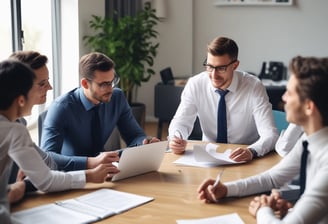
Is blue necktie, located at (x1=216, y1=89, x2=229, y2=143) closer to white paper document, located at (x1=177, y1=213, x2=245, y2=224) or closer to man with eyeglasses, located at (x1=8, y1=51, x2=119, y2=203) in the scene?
man with eyeglasses, located at (x1=8, y1=51, x2=119, y2=203)

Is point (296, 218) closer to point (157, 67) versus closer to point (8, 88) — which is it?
point (8, 88)

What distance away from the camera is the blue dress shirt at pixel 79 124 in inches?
98.3

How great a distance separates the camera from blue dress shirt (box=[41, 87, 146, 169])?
98.3 inches

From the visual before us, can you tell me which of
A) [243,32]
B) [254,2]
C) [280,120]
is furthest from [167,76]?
[280,120]

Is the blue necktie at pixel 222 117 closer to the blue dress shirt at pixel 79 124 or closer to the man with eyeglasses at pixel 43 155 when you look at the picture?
the blue dress shirt at pixel 79 124

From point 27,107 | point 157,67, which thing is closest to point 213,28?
point 157,67

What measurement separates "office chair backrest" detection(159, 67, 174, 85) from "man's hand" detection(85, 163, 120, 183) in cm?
389

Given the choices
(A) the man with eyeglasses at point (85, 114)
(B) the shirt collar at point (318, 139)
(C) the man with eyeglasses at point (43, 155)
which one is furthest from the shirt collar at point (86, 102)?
(B) the shirt collar at point (318, 139)

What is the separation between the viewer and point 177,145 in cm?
253

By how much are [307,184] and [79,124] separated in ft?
4.61

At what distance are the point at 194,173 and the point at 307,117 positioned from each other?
775 mm

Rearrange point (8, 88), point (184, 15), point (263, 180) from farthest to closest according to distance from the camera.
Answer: point (184, 15) < point (263, 180) < point (8, 88)

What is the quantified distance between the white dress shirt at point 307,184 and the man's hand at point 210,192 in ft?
0.10

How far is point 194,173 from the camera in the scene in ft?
7.26
